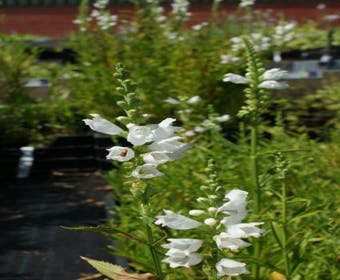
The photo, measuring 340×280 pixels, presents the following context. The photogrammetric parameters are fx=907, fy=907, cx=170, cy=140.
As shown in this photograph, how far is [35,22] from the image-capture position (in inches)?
756

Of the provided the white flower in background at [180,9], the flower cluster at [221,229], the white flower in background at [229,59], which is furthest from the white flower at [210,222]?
the white flower in background at [180,9]

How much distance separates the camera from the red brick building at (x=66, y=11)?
1850cm

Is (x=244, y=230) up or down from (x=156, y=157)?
down

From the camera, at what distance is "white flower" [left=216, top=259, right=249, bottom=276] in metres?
2.68

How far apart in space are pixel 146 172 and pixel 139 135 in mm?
133

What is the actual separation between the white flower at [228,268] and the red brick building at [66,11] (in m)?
15.4

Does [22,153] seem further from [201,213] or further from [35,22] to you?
[35,22]

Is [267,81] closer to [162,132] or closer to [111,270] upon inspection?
[162,132]

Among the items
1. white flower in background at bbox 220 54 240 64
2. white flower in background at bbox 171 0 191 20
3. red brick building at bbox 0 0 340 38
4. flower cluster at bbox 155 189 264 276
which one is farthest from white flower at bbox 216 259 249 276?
red brick building at bbox 0 0 340 38

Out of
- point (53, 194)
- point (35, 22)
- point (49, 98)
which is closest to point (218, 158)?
point (53, 194)

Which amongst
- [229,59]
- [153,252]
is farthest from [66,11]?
[153,252]

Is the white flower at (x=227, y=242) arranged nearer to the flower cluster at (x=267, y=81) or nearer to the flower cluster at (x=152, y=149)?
the flower cluster at (x=152, y=149)

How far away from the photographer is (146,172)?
284 cm

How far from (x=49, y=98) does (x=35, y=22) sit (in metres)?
11.1
